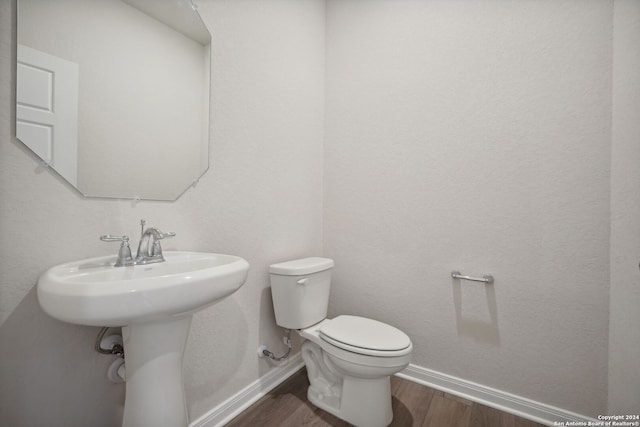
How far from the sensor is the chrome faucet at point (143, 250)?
80 cm

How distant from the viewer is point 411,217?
1.51 meters

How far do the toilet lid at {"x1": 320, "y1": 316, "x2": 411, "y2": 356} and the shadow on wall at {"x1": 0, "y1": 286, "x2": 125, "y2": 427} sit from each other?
2.73 feet

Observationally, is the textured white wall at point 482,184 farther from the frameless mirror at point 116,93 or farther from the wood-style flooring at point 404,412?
the frameless mirror at point 116,93

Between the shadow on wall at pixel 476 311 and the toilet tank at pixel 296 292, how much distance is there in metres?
0.74

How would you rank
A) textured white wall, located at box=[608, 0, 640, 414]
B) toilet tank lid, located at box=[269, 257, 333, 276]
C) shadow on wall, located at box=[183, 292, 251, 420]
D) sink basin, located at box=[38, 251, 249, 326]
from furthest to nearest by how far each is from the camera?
1. toilet tank lid, located at box=[269, 257, 333, 276]
2. shadow on wall, located at box=[183, 292, 251, 420]
3. textured white wall, located at box=[608, 0, 640, 414]
4. sink basin, located at box=[38, 251, 249, 326]

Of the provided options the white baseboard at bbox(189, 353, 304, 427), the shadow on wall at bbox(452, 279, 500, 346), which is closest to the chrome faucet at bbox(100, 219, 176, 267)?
the white baseboard at bbox(189, 353, 304, 427)

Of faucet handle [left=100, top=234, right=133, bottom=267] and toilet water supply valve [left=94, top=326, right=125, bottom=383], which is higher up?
faucet handle [left=100, top=234, right=133, bottom=267]

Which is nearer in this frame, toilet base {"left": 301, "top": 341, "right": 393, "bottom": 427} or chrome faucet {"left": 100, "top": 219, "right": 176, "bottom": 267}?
chrome faucet {"left": 100, "top": 219, "right": 176, "bottom": 267}

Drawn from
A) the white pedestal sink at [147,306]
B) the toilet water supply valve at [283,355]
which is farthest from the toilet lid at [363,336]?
the white pedestal sink at [147,306]

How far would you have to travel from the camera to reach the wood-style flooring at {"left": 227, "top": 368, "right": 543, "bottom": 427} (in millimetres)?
1181

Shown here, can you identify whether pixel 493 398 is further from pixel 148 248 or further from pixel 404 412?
pixel 148 248

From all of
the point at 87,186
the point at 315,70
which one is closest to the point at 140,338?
the point at 87,186

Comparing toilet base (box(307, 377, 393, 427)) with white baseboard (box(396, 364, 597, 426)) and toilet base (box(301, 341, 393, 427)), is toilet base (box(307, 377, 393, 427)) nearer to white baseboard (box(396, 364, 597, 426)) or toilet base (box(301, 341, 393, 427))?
toilet base (box(301, 341, 393, 427))

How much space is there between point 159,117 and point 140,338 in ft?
2.58
